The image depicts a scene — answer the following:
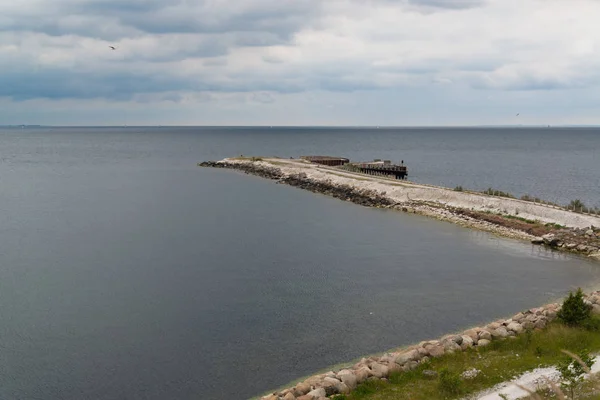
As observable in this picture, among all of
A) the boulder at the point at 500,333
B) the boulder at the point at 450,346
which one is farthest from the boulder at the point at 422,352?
the boulder at the point at 500,333

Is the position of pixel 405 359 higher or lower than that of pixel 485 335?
lower

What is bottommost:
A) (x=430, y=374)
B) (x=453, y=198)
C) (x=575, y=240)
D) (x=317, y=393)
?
(x=317, y=393)

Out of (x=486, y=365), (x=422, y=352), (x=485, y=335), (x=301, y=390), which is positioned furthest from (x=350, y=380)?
(x=485, y=335)

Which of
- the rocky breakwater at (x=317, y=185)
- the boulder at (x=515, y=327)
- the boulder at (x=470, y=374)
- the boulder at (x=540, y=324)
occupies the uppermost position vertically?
the rocky breakwater at (x=317, y=185)

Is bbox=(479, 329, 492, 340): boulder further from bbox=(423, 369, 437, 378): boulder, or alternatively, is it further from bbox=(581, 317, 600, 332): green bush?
bbox=(423, 369, 437, 378): boulder

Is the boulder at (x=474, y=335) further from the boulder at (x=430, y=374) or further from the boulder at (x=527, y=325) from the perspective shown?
the boulder at (x=430, y=374)

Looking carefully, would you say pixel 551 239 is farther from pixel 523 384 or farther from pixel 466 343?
pixel 523 384

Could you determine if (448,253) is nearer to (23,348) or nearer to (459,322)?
(459,322)
